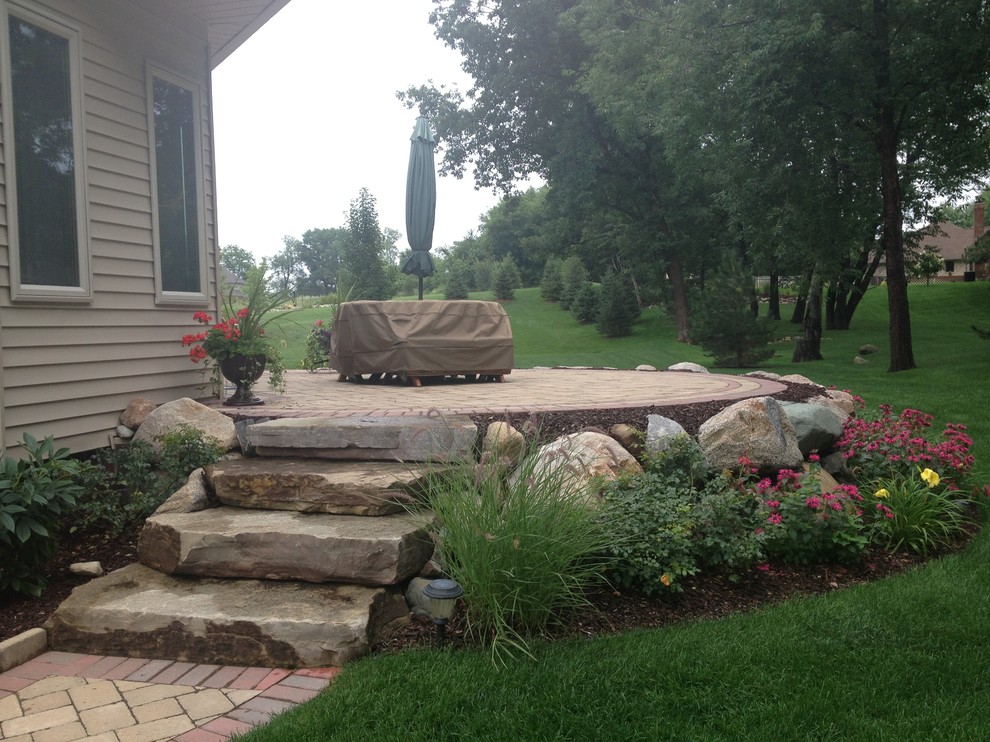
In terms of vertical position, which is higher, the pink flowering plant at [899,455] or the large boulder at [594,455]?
the large boulder at [594,455]

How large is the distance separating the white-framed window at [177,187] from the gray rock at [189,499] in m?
2.07

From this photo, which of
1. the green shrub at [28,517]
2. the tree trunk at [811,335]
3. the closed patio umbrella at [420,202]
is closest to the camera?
the green shrub at [28,517]

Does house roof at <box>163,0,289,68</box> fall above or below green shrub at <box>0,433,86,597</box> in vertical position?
above

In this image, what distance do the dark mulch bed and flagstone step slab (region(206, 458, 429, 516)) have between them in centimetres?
61

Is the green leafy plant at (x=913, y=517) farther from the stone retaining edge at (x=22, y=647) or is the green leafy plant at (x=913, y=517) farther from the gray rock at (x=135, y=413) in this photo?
the gray rock at (x=135, y=413)

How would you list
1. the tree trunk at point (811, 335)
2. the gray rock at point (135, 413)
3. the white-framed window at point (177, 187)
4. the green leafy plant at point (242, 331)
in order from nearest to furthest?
the gray rock at point (135, 413) < the white-framed window at point (177, 187) < the green leafy plant at point (242, 331) < the tree trunk at point (811, 335)

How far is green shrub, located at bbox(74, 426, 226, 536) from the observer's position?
13.3 feet

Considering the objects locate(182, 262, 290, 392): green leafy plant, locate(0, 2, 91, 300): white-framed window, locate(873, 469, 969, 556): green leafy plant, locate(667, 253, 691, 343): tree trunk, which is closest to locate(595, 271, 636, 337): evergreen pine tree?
locate(667, 253, 691, 343): tree trunk

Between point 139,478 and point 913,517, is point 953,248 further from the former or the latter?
point 139,478

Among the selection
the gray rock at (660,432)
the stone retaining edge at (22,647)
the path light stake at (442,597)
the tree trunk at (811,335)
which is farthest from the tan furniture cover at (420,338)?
the tree trunk at (811,335)

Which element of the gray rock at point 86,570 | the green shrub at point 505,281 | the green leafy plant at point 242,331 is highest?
the green shrub at point 505,281

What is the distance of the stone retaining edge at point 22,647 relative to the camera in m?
2.92

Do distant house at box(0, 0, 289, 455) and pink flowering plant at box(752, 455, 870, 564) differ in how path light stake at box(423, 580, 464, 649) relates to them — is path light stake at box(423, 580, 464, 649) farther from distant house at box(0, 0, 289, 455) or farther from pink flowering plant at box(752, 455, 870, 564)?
distant house at box(0, 0, 289, 455)

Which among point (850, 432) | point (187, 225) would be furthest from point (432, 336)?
point (850, 432)
